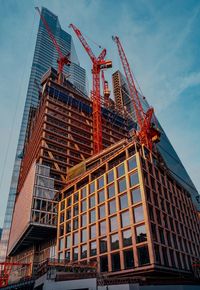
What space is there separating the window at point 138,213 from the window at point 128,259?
5.89 m

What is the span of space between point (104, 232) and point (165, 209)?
1450 centimetres

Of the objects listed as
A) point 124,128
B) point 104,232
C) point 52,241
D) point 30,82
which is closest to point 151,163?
point 104,232

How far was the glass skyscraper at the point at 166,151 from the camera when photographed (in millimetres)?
137875

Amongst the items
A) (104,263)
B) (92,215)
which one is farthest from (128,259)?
(92,215)

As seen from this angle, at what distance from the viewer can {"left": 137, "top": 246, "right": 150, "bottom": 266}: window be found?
40906 mm

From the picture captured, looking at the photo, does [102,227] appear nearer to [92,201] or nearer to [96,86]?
[92,201]

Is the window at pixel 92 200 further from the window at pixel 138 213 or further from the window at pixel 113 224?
the window at pixel 138 213

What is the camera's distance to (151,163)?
5669 centimetres

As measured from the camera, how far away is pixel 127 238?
4541 cm

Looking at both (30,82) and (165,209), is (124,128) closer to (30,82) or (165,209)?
(165,209)

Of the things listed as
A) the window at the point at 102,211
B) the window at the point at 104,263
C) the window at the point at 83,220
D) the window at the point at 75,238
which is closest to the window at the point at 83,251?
the window at the point at 75,238

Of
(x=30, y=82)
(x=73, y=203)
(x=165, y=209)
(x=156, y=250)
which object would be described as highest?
(x=30, y=82)

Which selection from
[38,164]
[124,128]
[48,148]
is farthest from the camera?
[124,128]

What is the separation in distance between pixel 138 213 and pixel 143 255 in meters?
7.34
